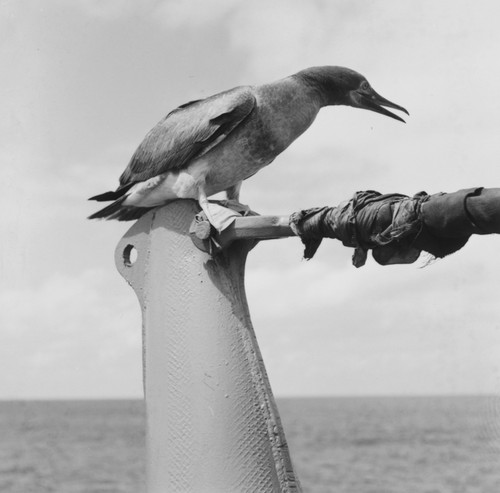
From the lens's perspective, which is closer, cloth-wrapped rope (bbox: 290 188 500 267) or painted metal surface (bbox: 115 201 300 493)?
cloth-wrapped rope (bbox: 290 188 500 267)

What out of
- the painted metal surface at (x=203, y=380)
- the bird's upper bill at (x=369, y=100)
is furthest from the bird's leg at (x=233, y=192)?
the bird's upper bill at (x=369, y=100)

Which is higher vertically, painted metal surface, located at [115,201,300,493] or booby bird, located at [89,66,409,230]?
booby bird, located at [89,66,409,230]

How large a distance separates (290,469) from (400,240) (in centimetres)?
109

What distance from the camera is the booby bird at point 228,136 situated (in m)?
4.10

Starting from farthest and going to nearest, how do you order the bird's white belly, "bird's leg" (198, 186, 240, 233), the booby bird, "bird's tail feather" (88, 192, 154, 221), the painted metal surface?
"bird's tail feather" (88, 192, 154, 221)
the booby bird
the bird's white belly
"bird's leg" (198, 186, 240, 233)
the painted metal surface

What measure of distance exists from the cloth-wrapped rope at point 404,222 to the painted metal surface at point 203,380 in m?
0.58

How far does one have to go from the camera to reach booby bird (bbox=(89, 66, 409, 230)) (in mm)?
4098

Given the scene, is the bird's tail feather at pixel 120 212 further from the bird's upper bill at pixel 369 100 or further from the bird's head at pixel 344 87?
the bird's upper bill at pixel 369 100

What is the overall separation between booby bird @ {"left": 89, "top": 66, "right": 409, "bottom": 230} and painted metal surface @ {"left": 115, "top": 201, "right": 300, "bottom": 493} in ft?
1.00

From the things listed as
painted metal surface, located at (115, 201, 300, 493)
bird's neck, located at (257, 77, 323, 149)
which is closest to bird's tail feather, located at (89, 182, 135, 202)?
painted metal surface, located at (115, 201, 300, 493)

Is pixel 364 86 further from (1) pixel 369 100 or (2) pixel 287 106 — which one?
(2) pixel 287 106

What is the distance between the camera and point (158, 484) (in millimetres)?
3588

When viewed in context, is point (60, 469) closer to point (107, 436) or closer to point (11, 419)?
point (107, 436)

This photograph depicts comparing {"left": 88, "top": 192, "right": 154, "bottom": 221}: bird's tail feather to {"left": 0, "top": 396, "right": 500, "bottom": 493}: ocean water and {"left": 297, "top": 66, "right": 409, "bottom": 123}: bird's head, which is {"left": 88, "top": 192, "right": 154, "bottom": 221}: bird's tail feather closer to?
{"left": 297, "top": 66, "right": 409, "bottom": 123}: bird's head
